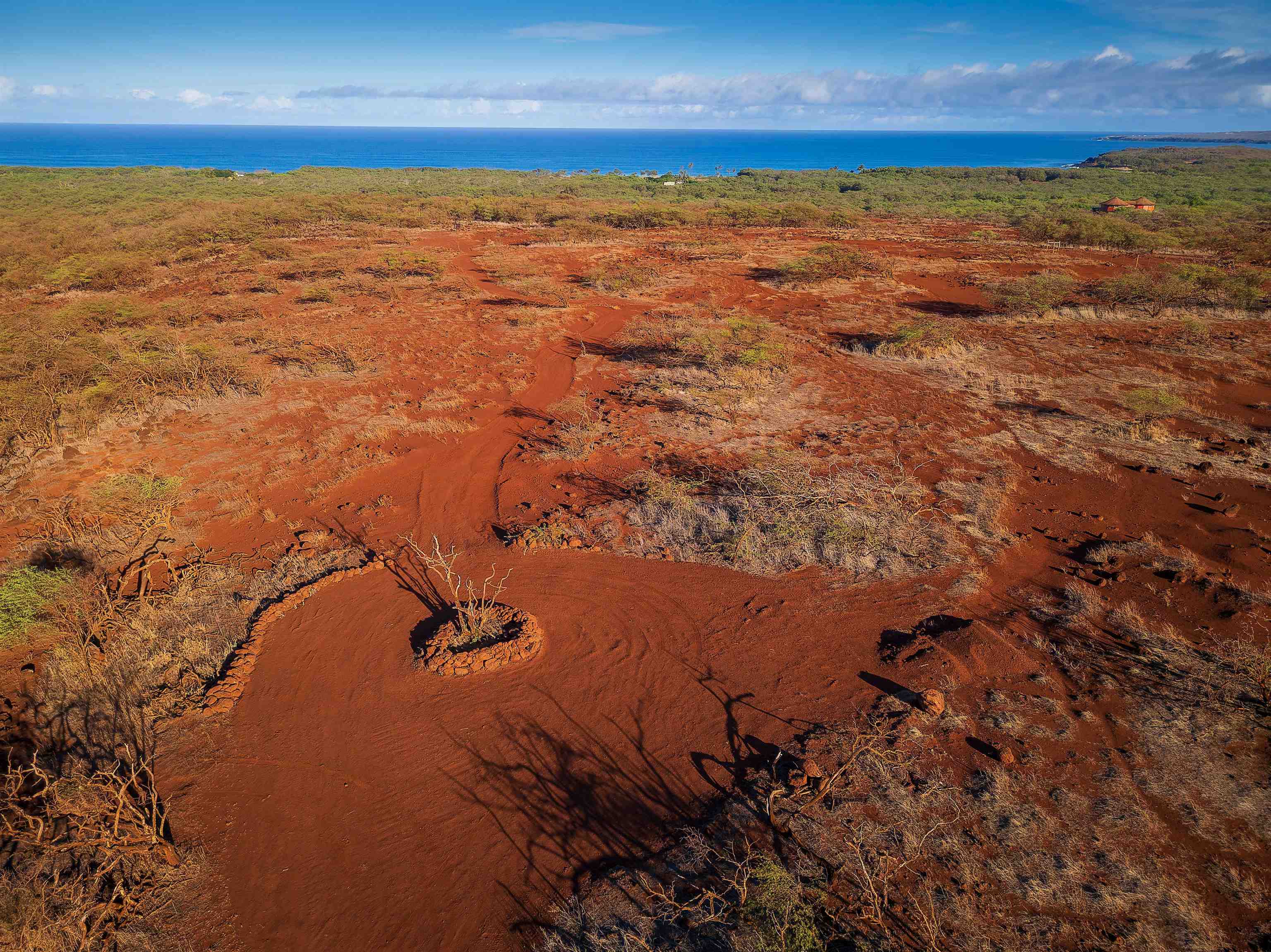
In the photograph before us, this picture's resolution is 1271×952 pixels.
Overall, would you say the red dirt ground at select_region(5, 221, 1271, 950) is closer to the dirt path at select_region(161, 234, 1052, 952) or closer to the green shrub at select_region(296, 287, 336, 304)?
the dirt path at select_region(161, 234, 1052, 952)

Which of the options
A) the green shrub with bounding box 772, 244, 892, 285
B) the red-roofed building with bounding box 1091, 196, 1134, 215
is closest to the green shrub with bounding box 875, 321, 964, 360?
the green shrub with bounding box 772, 244, 892, 285

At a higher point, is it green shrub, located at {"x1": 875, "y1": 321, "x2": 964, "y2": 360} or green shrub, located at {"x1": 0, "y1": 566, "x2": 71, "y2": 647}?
green shrub, located at {"x1": 875, "y1": 321, "x2": 964, "y2": 360}

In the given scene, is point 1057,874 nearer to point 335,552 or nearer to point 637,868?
point 637,868

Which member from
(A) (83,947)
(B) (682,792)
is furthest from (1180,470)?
(A) (83,947)

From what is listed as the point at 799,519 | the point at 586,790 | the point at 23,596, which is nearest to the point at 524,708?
the point at 586,790

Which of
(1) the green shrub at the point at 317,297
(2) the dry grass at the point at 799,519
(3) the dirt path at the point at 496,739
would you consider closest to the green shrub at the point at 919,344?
(2) the dry grass at the point at 799,519

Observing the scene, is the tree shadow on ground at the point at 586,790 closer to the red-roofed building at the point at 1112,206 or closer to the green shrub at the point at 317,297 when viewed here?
the green shrub at the point at 317,297

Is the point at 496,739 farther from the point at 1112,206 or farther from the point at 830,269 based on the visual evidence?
the point at 1112,206

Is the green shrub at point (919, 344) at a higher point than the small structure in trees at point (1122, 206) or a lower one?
lower
